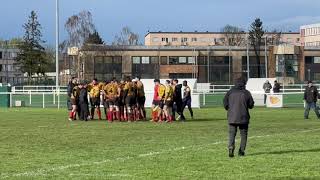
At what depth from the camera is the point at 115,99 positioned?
2795 centimetres

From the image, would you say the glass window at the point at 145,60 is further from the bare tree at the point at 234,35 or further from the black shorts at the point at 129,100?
the black shorts at the point at 129,100

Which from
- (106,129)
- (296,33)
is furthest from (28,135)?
(296,33)

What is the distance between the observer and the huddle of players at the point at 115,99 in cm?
2775

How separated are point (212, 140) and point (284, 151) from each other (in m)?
3.37

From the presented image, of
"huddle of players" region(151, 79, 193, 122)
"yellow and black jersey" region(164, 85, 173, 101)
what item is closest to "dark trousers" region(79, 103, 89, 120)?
"huddle of players" region(151, 79, 193, 122)

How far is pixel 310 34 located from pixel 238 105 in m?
166

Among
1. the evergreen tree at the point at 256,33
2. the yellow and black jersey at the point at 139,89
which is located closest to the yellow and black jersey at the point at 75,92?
the yellow and black jersey at the point at 139,89

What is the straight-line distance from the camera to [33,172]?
11.9 metres

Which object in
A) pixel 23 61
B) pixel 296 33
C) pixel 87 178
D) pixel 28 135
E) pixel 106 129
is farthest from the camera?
pixel 296 33

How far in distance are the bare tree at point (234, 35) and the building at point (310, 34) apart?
33776mm

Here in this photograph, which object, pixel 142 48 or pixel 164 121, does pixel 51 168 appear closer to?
pixel 164 121

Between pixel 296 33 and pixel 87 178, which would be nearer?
pixel 87 178

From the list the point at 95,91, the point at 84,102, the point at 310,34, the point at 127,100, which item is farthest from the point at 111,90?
the point at 310,34

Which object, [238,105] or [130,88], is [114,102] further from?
[238,105]
